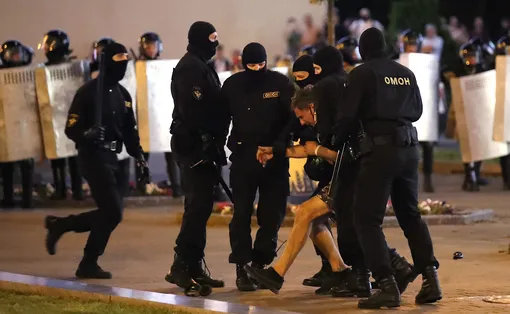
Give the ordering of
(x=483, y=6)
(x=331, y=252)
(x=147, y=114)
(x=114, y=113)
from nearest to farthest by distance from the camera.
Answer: (x=331, y=252)
(x=114, y=113)
(x=147, y=114)
(x=483, y=6)

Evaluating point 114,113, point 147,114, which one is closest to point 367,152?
point 114,113

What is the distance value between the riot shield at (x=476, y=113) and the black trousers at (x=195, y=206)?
8276mm

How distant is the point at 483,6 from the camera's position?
3609cm

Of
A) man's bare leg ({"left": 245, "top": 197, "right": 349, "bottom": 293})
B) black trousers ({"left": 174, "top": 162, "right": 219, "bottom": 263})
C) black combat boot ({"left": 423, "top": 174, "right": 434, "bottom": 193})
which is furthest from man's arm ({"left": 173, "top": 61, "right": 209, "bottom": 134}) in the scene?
black combat boot ({"left": 423, "top": 174, "right": 434, "bottom": 193})

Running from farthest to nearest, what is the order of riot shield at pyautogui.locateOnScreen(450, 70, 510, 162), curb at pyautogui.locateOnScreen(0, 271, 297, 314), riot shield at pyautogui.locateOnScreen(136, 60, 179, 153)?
riot shield at pyautogui.locateOnScreen(450, 70, 510, 162)
riot shield at pyautogui.locateOnScreen(136, 60, 179, 153)
curb at pyautogui.locateOnScreen(0, 271, 297, 314)

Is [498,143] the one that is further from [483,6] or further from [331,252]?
[483,6]

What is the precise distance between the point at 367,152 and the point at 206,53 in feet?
6.02

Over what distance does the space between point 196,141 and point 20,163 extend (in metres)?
7.53

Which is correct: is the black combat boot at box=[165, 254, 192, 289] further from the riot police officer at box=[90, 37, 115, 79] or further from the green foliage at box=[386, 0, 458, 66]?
the green foliage at box=[386, 0, 458, 66]

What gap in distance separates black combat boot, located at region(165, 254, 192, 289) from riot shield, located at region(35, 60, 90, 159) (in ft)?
22.9

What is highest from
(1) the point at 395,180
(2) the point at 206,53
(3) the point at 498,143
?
(2) the point at 206,53

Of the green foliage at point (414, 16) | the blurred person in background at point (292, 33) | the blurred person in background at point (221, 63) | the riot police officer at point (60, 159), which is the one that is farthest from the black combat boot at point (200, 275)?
the green foliage at point (414, 16)

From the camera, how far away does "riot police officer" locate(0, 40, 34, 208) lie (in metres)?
17.2

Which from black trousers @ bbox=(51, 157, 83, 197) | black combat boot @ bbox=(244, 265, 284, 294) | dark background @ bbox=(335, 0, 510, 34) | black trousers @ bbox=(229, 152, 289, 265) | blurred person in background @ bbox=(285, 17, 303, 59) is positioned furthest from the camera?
dark background @ bbox=(335, 0, 510, 34)
